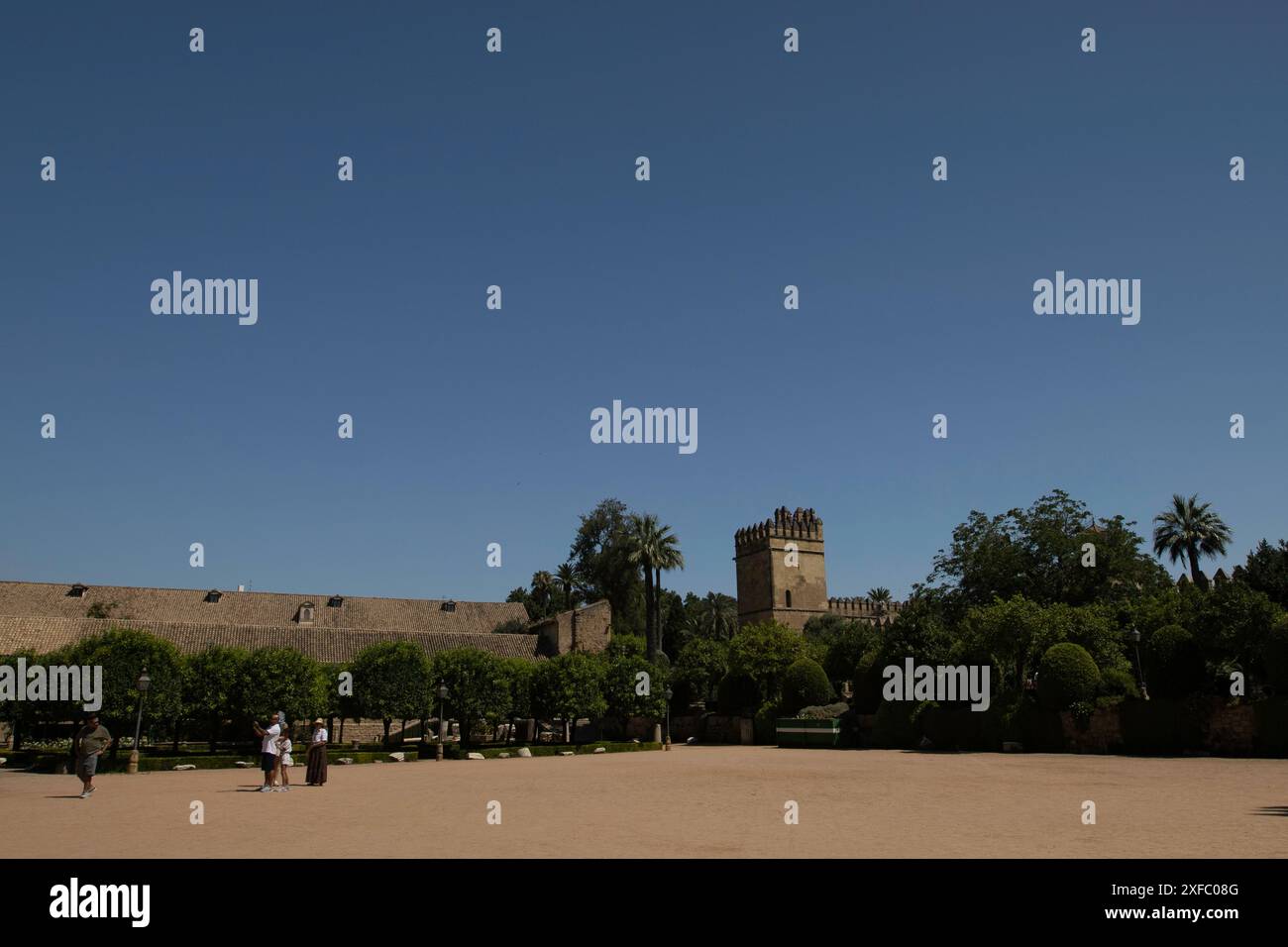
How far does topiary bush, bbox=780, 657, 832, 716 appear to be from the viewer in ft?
153

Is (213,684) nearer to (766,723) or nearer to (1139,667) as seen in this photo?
(766,723)

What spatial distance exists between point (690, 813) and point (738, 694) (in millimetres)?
36696

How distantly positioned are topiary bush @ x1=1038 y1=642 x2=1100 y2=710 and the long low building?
103 ft

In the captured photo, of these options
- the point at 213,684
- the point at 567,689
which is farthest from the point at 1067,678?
the point at 213,684

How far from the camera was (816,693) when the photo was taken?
153 ft

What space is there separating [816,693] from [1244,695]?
20454mm

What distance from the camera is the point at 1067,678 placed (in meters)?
32.9

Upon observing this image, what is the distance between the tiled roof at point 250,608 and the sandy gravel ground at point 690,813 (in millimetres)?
36781

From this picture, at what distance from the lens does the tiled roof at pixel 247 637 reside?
48281 mm

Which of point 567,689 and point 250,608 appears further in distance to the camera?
point 250,608

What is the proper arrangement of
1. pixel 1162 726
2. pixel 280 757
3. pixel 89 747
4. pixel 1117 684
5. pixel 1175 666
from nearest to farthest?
pixel 89 747 → pixel 280 757 → pixel 1162 726 → pixel 1175 666 → pixel 1117 684

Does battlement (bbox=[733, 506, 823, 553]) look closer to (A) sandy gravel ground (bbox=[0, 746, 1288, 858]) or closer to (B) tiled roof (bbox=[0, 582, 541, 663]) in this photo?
(B) tiled roof (bbox=[0, 582, 541, 663])
